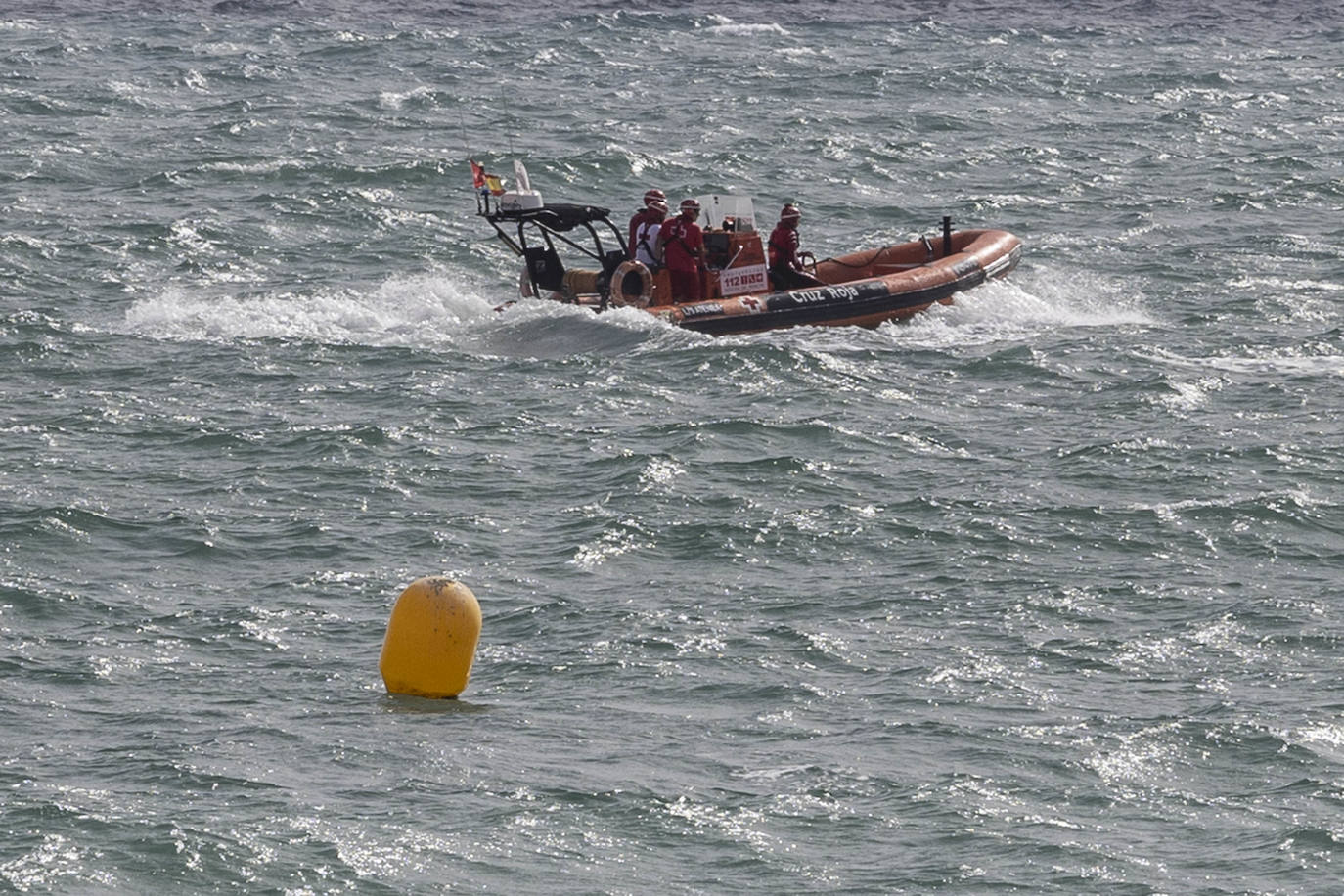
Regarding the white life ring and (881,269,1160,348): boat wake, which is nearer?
the white life ring

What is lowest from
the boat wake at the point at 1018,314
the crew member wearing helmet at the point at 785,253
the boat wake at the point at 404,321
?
the boat wake at the point at 404,321

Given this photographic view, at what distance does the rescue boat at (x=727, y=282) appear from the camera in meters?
20.3

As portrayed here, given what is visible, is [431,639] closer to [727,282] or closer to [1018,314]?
[727,282]

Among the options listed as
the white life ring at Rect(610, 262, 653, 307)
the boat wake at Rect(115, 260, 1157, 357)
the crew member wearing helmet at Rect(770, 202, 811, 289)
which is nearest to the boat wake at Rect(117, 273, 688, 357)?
the boat wake at Rect(115, 260, 1157, 357)

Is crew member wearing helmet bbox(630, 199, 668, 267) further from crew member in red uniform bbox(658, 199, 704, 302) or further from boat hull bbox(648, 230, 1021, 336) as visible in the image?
boat hull bbox(648, 230, 1021, 336)

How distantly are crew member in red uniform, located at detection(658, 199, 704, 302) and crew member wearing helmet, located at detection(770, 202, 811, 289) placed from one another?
2.51ft

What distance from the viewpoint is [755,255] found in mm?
21016

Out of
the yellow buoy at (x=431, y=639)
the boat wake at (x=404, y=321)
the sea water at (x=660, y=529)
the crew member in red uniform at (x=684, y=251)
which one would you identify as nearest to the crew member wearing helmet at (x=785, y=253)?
the crew member in red uniform at (x=684, y=251)

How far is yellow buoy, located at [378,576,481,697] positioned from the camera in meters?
11.6

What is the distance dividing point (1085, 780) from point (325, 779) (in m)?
3.53

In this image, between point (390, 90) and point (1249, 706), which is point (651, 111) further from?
point (1249, 706)

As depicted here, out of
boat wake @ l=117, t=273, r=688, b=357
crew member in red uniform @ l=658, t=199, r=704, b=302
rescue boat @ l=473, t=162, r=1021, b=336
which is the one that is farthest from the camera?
crew member in red uniform @ l=658, t=199, r=704, b=302

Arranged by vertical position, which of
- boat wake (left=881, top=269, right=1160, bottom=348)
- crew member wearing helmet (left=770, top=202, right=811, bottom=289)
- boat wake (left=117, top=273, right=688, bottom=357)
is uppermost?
crew member wearing helmet (left=770, top=202, right=811, bottom=289)

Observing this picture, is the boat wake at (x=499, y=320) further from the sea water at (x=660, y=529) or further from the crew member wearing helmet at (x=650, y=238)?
the crew member wearing helmet at (x=650, y=238)
